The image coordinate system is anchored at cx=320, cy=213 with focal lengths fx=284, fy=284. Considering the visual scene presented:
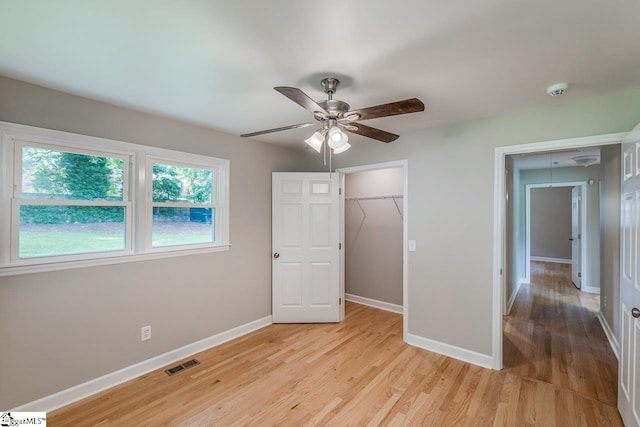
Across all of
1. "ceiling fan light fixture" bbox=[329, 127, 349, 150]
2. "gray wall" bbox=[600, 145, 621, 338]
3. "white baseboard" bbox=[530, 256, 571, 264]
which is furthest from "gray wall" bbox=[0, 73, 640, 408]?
"white baseboard" bbox=[530, 256, 571, 264]

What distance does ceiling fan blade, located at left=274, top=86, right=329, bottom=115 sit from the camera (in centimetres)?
152

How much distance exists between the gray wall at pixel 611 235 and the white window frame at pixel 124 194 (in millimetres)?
4280

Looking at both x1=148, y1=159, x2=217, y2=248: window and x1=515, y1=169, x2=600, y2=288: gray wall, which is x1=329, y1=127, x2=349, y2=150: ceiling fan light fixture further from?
x1=515, y1=169, x2=600, y2=288: gray wall

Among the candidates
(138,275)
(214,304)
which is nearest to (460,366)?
(214,304)

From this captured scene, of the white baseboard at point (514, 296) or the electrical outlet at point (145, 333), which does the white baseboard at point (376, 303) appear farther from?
the electrical outlet at point (145, 333)

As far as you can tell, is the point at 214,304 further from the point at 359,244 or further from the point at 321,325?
the point at 359,244

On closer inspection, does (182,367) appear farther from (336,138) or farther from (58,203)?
(336,138)

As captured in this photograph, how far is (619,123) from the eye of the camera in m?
2.20

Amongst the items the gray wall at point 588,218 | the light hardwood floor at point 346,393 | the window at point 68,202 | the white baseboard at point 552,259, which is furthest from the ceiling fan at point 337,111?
the white baseboard at point 552,259

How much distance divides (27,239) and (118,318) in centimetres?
92

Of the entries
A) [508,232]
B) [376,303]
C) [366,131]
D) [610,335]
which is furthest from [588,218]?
[366,131]

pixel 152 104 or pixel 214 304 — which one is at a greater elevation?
pixel 152 104

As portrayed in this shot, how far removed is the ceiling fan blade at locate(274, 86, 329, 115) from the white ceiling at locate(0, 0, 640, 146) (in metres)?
0.26

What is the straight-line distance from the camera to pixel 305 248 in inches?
152
